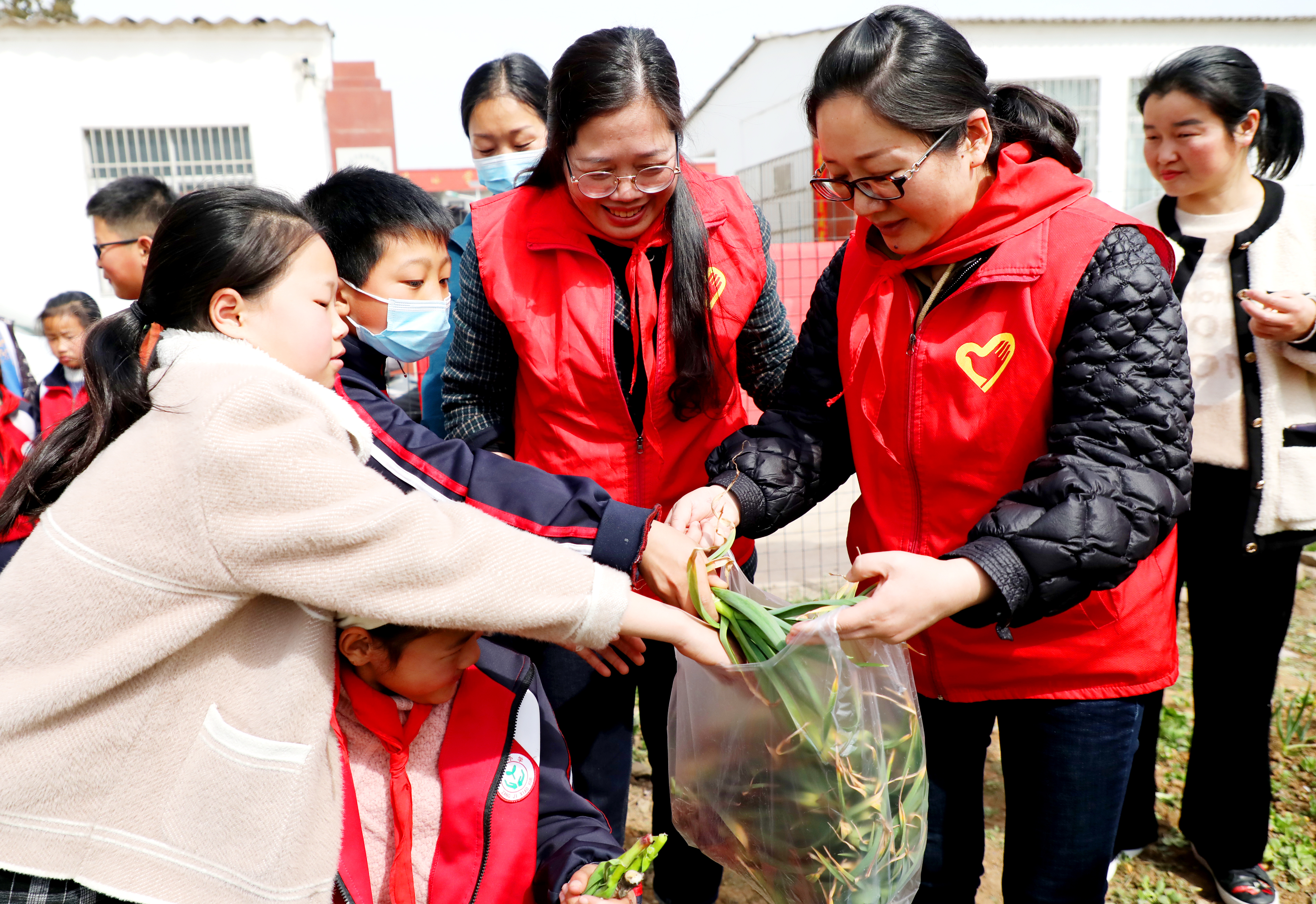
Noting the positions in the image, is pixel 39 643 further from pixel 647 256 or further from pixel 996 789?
pixel 996 789

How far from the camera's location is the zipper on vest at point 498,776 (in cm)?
163

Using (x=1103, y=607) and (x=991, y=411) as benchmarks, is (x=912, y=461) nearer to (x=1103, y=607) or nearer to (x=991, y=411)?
(x=991, y=411)

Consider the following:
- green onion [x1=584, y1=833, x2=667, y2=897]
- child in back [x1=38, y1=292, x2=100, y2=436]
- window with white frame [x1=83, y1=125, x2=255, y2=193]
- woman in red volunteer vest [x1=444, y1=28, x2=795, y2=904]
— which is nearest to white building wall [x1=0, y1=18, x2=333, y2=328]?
window with white frame [x1=83, y1=125, x2=255, y2=193]

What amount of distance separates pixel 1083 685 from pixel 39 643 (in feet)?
5.53

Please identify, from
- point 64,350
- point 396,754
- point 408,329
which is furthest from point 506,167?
point 64,350

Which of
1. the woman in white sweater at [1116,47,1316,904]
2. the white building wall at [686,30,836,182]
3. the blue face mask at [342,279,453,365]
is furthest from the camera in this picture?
the white building wall at [686,30,836,182]

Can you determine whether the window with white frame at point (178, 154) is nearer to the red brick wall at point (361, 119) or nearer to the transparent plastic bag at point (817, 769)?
the red brick wall at point (361, 119)

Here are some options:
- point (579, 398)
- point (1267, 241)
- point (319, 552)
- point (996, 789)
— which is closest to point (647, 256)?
point (579, 398)

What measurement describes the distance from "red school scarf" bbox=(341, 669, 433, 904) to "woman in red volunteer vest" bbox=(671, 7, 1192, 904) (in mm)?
646

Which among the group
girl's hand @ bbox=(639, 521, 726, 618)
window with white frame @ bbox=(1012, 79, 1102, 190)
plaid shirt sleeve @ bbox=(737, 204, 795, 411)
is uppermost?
window with white frame @ bbox=(1012, 79, 1102, 190)

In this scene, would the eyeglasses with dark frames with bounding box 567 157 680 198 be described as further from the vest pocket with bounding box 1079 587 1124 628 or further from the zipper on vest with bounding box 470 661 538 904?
the vest pocket with bounding box 1079 587 1124 628

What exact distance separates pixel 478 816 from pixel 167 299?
3.21 feet

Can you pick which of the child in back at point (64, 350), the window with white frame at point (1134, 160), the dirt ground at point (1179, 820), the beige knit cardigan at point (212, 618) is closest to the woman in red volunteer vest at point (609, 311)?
the beige knit cardigan at point (212, 618)

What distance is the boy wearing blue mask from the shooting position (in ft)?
5.96
